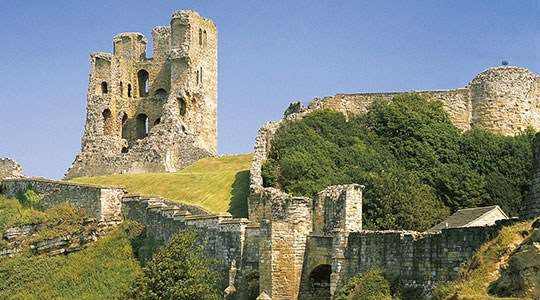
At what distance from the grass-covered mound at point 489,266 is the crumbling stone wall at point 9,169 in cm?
3586

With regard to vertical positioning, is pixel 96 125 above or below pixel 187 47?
below

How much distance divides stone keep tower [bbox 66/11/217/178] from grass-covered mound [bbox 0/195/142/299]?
17.6 metres

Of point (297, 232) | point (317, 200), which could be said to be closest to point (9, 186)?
point (317, 200)

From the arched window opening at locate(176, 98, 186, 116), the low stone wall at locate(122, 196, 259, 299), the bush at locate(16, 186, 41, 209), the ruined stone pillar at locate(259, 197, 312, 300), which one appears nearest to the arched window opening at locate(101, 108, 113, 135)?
the arched window opening at locate(176, 98, 186, 116)

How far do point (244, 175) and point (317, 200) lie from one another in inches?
541

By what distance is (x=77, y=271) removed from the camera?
36844 millimetres

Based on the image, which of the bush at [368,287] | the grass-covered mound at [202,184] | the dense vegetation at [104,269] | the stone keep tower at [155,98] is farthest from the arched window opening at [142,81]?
the bush at [368,287]

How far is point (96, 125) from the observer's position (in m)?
60.9

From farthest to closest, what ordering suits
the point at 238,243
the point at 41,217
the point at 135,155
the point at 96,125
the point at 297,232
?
1. the point at 96,125
2. the point at 135,155
3. the point at 41,217
4. the point at 238,243
5. the point at 297,232

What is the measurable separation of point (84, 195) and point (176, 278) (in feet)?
44.0

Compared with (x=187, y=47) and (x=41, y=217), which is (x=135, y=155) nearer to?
(x=187, y=47)

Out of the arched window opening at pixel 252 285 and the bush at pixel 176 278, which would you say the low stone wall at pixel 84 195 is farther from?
the arched window opening at pixel 252 285

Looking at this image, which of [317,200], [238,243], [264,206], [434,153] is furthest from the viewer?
[434,153]

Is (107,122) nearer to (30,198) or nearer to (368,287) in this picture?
(30,198)
